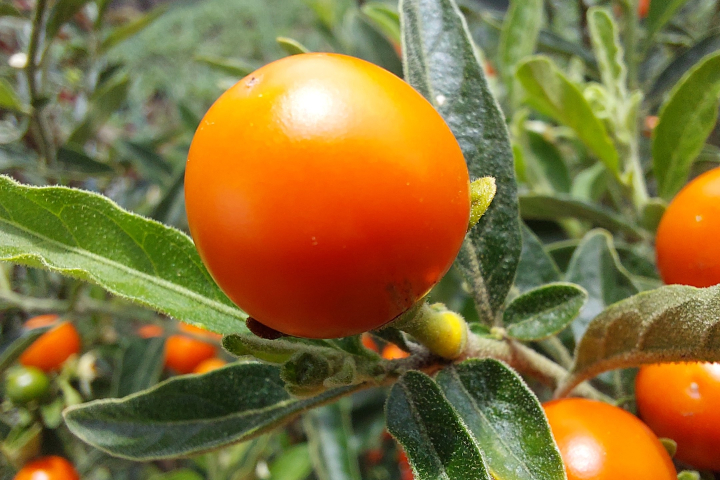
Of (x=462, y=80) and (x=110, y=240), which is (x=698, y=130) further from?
(x=110, y=240)

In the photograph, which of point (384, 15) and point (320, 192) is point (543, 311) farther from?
point (384, 15)

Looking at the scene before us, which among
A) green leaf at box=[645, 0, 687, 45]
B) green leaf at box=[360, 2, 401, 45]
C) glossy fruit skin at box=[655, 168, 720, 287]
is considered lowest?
glossy fruit skin at box=[655, 168, 720, 287]

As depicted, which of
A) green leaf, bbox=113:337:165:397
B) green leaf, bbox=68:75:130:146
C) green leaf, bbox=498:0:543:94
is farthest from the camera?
green leaf, bbox=68:75:130:146

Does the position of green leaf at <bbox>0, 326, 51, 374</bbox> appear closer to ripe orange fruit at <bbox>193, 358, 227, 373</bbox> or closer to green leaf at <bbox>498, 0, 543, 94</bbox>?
ripe orange fruit at <bbox>193, 358, 227, 373</bbox>

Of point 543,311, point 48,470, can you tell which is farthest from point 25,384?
point 543,311

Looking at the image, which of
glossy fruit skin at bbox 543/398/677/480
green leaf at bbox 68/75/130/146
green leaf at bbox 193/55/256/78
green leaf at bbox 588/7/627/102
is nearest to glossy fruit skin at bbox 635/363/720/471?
glossy fruit skin at bbox 543/398/677/480

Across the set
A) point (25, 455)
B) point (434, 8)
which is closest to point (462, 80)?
point (434, 8)
